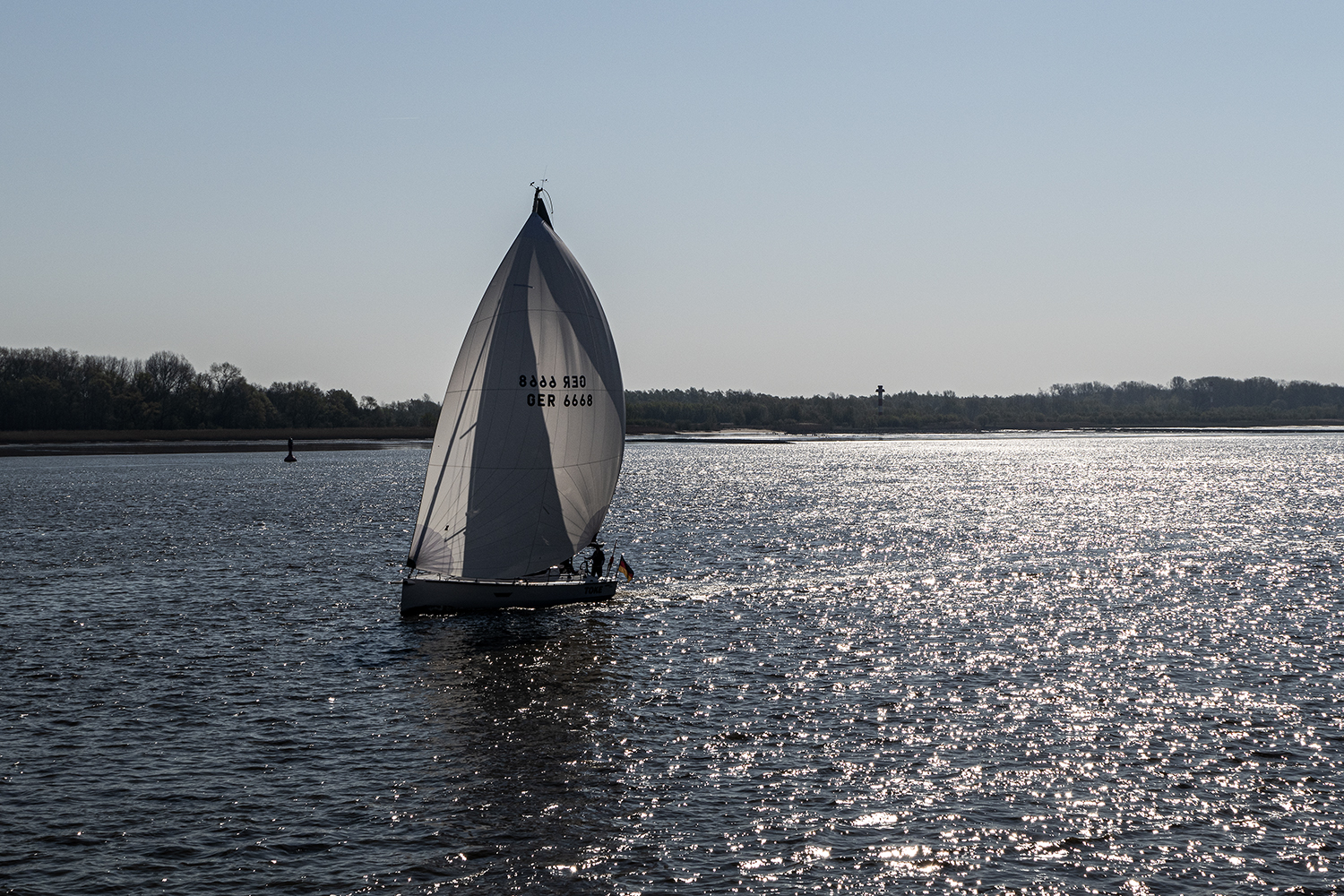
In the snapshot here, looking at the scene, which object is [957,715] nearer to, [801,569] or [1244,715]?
[1244,715]

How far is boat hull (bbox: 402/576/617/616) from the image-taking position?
133 feet

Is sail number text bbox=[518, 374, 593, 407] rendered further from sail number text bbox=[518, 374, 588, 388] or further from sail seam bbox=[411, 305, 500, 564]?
sail seam bbox=[411, 305, 500, 564]

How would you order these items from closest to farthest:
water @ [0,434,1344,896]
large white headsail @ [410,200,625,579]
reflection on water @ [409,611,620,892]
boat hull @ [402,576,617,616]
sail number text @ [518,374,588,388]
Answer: water @ [0,434,1344,896] < reflection on water @ [409,611,620,892] < large white headsail @ [410,200,625,579] < sail number text @ [518,374,588,388] < boat hull @ [402,576,617,616]

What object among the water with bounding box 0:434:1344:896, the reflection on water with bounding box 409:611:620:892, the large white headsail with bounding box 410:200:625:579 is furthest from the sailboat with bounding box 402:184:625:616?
the reflection on water with bounding box 409:611:620:892

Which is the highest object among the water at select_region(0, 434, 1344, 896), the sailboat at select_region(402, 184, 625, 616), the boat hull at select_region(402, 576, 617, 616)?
the sailboat at select_region(402, 184, 625, 616)

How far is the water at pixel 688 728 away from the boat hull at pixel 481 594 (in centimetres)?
86

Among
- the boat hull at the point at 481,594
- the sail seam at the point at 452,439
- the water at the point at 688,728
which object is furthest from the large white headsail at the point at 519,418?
the water at the point at 688,728

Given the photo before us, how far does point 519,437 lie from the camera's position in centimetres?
4009

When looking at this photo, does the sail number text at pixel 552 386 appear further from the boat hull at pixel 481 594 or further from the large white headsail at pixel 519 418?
the boat hull at pixel 481 594

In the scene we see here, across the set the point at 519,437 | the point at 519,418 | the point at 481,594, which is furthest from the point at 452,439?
the point at 481,594

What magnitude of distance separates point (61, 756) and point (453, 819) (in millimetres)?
10211

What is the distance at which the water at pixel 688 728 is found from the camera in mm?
18719

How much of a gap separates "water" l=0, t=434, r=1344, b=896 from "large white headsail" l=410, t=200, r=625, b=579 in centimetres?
327

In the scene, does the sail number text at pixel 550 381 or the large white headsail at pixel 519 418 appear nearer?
the large white headsail at pixel 519 418
